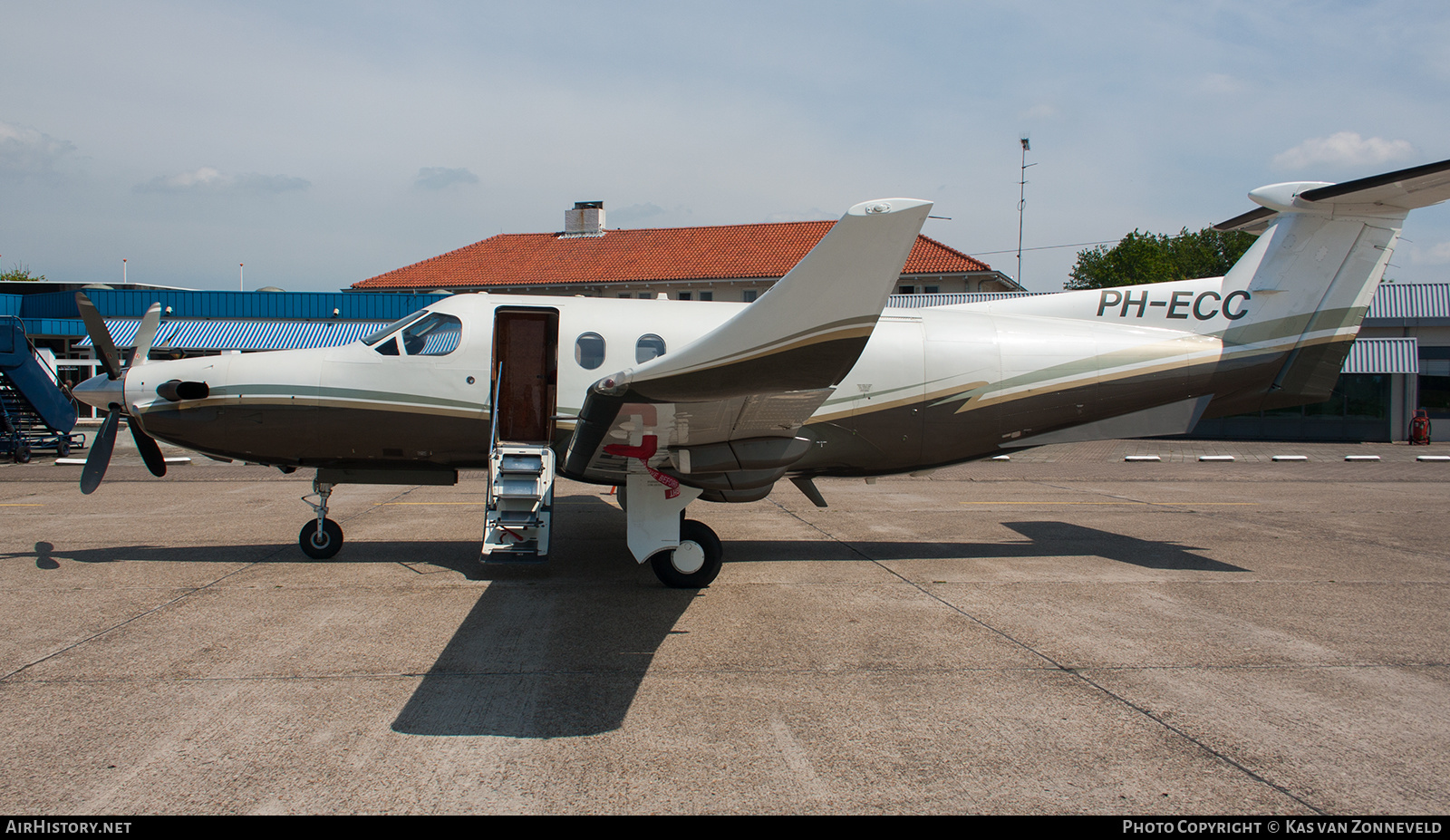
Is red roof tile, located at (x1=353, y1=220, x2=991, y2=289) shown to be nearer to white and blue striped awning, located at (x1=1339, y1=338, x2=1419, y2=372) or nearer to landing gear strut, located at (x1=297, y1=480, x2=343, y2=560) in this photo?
white and blue striped awning, located at (x1=1339, y1=338, x2=1419, y2=372)

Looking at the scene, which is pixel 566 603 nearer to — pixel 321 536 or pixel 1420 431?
pixel 321 536

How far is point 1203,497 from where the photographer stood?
14578 millimetres

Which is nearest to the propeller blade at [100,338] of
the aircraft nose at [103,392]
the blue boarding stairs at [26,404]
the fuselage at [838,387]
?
the aircraft nose at [103,392]

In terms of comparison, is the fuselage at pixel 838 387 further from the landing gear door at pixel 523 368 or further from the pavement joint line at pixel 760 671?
the pavement joint line at pixel 760 671

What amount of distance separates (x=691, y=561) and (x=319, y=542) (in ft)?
13.9

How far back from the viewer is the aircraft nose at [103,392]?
8188 mm

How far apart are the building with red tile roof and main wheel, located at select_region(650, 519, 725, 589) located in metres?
30.9

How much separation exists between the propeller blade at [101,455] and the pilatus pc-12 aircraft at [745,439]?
0.04 m

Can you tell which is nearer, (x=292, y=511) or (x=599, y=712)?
(x=599, y=712)

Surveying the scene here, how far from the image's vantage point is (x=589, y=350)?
8414 millimetres

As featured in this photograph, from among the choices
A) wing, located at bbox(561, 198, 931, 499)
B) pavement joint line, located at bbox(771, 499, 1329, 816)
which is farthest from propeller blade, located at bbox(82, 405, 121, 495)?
pavement joint line, located at bbox(771, 499, 1329, 816)
